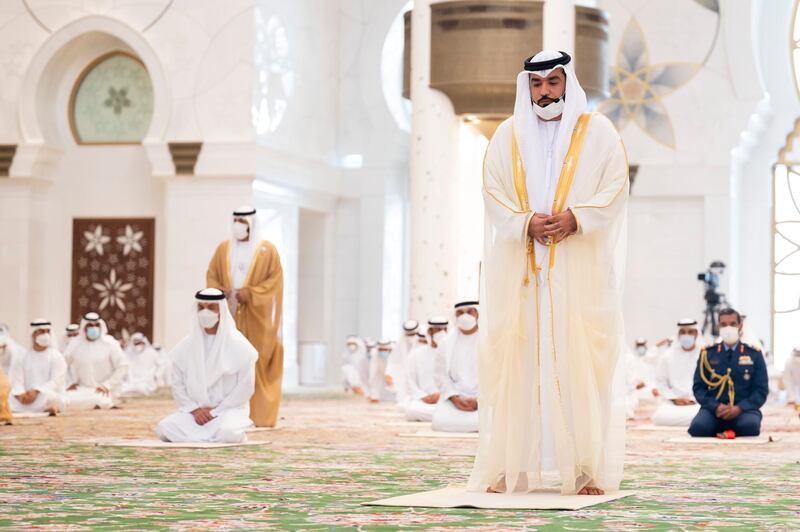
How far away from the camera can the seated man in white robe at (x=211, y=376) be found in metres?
7.99

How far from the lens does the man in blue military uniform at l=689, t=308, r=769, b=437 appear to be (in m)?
8.64

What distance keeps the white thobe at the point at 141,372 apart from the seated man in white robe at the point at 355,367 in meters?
2.08

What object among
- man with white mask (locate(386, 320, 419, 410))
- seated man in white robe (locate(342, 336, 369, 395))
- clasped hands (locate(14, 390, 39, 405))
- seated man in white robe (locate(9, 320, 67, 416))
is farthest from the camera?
seated man in white robe (locate(342, 336, 369, 395))

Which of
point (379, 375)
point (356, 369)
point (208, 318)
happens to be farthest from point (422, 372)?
point (356, 369)

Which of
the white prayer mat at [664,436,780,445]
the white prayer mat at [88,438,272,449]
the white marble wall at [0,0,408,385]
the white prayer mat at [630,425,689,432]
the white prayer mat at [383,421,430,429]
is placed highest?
the white marble wall at [0,0,408,385]

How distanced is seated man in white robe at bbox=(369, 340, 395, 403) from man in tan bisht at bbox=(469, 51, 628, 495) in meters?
9.40

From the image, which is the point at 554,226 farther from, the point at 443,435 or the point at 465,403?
the point at 465,403

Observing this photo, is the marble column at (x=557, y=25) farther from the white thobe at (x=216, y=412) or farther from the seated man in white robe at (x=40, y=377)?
the white thobe at (x=216, y=412)

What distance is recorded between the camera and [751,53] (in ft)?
57.4

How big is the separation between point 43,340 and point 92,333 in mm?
1317

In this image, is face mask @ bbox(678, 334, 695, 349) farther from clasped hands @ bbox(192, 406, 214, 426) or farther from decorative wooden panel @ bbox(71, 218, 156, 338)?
decorative wooden panel @ bbox(71, 218, 156, 338)

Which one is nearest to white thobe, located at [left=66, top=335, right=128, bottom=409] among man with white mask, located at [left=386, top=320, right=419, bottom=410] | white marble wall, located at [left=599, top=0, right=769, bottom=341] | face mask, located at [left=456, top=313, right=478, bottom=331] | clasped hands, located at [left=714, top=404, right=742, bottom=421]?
man with white mask, located at [left=386, top=320, right=419, bottom=410]

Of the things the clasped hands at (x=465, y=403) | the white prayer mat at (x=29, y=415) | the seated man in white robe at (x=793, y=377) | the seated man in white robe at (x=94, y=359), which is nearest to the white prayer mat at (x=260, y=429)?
the clasped hands at (x=465, y=403)

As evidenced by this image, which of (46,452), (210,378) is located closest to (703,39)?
(210,378)
